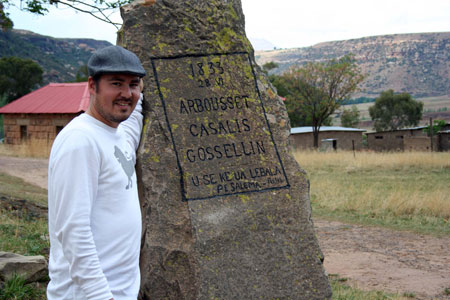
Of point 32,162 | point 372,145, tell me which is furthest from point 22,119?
point 372,145

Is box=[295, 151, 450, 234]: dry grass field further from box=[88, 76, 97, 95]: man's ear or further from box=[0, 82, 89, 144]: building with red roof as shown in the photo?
box=[0, 82, 89, 144]: building with red roof

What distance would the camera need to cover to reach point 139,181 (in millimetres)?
3275

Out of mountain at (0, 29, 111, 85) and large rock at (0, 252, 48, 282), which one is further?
mountain at (0, 29, 111, 85)

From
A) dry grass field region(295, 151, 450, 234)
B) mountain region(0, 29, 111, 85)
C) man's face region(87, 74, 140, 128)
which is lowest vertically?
dry grass field region(295, 151, 450, 234)

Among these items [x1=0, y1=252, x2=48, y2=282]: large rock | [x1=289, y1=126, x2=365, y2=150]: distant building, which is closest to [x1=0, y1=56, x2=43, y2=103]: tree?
[x1=289, y1=126, x2=365, y2=150]: distant building

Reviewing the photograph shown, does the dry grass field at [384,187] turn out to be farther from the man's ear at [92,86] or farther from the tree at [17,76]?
the tree at [17,76]

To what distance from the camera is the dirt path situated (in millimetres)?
5254

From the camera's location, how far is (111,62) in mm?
2010

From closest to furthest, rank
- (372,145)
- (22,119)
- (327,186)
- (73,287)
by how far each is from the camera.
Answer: (73,287) → (327,186) → (22,119) → (372,145)

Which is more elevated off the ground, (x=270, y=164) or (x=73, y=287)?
(x=270, y=164)

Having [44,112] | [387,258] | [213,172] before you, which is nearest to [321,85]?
[44,112]

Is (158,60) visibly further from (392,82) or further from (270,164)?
(392,82)

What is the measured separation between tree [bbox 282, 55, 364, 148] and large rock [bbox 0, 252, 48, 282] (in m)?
26.3

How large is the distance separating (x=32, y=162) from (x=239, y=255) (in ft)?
52.2
